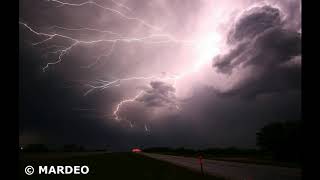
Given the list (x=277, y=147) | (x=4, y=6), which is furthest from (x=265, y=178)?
(x=277, y=147)

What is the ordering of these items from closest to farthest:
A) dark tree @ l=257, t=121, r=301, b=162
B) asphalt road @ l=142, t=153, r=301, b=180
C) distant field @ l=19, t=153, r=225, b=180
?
asphalt road @ l=142, t=153, r=301, b=180
distant field @ l=19, t=153, r=225, b=180
dark tree @ l=257, t=121, r=301, b=162

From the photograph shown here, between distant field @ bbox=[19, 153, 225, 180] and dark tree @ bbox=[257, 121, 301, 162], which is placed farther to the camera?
dark tree @ bbox=[257, 121, 301, 162]

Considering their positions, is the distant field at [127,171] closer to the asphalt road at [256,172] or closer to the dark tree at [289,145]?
the asphalt road at [256,172]

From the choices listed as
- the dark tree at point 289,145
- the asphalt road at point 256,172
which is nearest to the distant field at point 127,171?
the asphalt road at point 256,172

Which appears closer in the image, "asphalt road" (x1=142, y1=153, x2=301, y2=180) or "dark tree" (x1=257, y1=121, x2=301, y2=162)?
"asphalt road" (x1=142, y1=153, x2=301, y2=180)

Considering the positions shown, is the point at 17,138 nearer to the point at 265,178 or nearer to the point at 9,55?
the point at 9,55

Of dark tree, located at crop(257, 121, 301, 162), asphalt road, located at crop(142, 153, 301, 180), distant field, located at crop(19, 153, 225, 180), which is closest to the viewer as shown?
asphalt road, located at crop(142, 153, 301, 180)

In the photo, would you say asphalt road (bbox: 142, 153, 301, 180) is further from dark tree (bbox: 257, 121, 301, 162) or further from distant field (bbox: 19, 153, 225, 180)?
dark tree (bbox: 257, 121, 301, 162)

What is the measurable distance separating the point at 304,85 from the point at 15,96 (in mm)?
7204

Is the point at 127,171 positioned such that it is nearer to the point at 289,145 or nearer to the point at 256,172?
the point at 256,172

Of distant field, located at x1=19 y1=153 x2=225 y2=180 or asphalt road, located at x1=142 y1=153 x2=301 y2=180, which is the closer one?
asphalt road, located at x1=142 y1=153 x2=301 y2=180

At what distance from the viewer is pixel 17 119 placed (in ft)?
28.2

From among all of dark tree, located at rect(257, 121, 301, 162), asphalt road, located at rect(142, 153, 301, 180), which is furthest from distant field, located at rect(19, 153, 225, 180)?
dark tree, located at rect(257, 121, 301, 162)

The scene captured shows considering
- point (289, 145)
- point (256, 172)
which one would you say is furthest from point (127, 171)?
point (289, 145)
